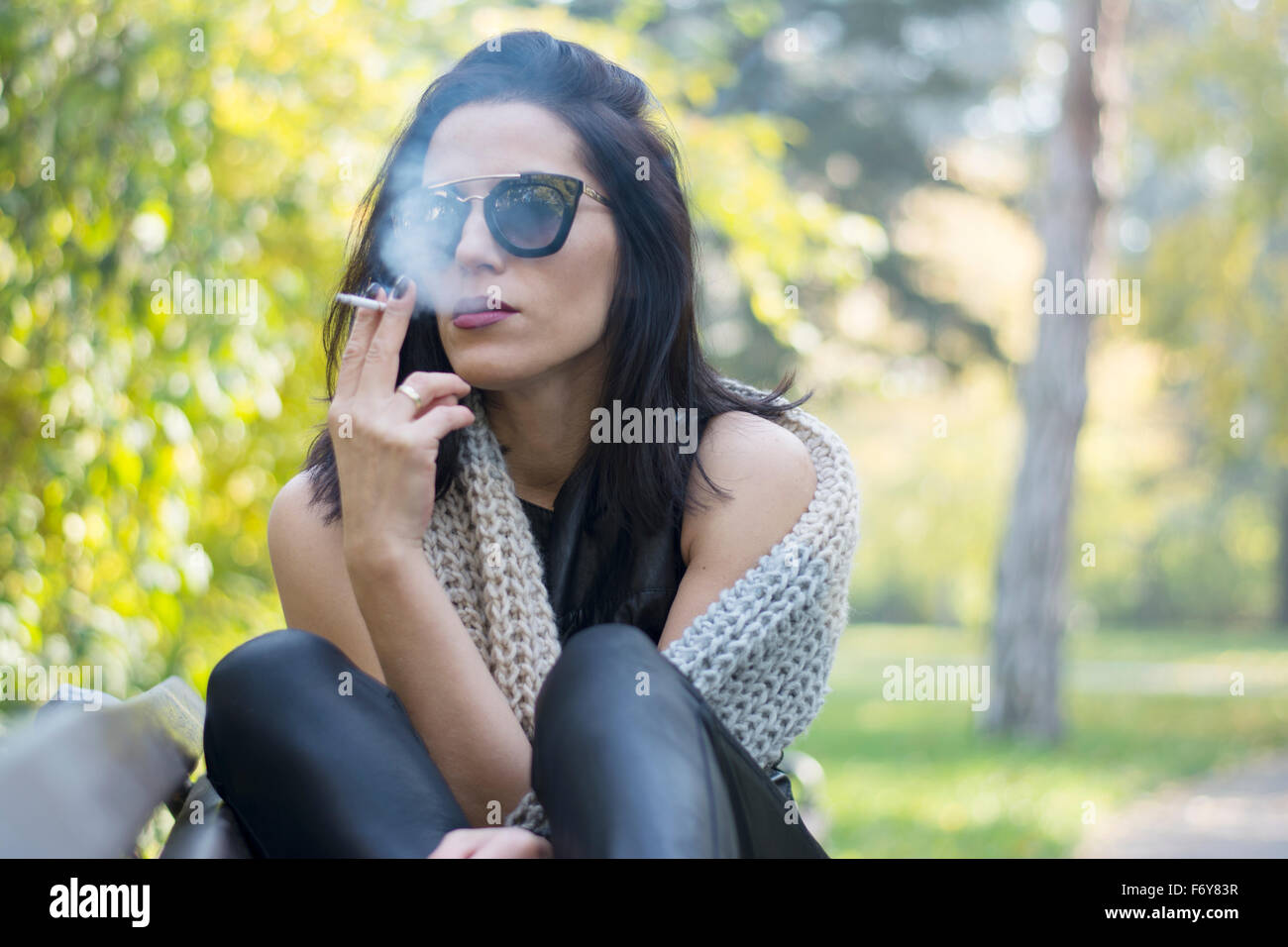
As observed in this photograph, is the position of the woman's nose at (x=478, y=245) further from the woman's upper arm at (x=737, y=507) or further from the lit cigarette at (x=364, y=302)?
the woman's upper arm at (x=737, y=507)

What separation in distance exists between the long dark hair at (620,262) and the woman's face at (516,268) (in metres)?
0.04

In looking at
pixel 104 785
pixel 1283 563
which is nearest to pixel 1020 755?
pixel 104 785

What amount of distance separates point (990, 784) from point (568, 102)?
6726 millimetres

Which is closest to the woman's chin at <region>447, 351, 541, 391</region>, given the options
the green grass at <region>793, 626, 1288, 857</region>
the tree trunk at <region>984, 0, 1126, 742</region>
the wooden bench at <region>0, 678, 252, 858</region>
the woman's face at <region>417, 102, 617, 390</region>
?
the woman's face at <region>417, 102, 617, 390</region>

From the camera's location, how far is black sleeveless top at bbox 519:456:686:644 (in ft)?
7.48

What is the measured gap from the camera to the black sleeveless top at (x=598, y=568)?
2281 mm

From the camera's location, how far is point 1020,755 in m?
9.35

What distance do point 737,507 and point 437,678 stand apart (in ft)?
1.80

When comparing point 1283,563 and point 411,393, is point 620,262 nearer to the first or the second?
point 411,393

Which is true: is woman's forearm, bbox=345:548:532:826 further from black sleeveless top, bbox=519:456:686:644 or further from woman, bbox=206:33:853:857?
black sleeveless top, bbox=519:456:686:644

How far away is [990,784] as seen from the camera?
320 inches

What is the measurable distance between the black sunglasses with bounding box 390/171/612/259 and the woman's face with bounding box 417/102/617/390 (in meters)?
0.02

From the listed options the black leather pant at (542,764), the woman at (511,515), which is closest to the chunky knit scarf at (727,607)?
the woman at (511,515)

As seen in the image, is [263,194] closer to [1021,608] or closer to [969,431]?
[1021,608]
